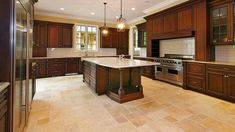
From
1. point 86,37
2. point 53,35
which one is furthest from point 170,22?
point 53,35

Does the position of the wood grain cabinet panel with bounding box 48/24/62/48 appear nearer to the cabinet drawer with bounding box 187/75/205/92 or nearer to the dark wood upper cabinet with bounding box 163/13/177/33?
the dark wood upper cabinet with bounding box 163/13/177/33

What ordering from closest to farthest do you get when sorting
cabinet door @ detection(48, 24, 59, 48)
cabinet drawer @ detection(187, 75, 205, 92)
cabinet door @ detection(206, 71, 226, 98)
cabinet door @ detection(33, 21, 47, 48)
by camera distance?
cabinet door @ detection(206, 71, 226, 98), cabinet drawer @ detection(187, 75, 205, 92), cabinet door @ detection(33, 21, 47, 48), cabinet door @ detection(48, 24, 59, 48)

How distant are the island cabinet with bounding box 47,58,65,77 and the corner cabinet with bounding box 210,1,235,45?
6050 mm

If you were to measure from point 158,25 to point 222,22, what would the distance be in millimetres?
2304

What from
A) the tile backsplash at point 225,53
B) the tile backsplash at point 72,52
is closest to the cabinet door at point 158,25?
the tile backsplash at point 225,53

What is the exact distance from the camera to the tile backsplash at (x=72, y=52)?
6.87m

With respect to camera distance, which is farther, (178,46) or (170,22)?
(178,46)

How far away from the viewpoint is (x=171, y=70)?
16.3 feet

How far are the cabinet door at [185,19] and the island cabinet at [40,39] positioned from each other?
5734 mm

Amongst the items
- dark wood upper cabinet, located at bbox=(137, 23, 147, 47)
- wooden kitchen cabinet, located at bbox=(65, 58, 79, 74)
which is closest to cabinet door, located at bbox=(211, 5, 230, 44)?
dark wood upper cabinet, located at bbox=(137, 23, 147, 47)

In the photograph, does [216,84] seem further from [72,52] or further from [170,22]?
[72,52]

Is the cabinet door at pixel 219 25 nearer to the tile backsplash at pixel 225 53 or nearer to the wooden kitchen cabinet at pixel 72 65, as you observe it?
the tile backsplash at pixel 225 53

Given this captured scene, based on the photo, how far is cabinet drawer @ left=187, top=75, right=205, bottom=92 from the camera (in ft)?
12.8

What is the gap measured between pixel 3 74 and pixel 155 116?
2.39m
